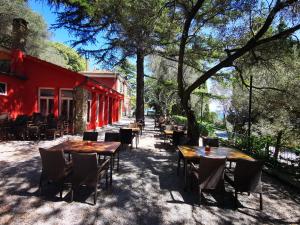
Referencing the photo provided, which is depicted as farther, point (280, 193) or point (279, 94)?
point (279, 94)

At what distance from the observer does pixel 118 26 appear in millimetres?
11859

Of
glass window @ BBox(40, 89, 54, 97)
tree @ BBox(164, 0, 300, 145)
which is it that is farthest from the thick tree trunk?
glass window @ BBox(40, 89, 54, 97)

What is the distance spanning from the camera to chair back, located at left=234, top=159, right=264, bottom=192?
4366 mm

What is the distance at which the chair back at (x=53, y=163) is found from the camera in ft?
14.6

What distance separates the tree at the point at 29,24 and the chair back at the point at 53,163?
18099 mm

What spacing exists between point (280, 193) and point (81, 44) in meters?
14.6

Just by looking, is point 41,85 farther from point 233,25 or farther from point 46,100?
point 233,25

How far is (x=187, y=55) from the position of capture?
46.1ft

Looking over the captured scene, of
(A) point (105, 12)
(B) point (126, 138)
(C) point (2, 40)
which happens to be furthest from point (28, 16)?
(B) point (126, 138)

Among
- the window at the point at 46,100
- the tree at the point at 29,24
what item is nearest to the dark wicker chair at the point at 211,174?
the window at the point at 46,100

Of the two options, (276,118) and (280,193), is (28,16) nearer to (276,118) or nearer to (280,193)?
(276,118)

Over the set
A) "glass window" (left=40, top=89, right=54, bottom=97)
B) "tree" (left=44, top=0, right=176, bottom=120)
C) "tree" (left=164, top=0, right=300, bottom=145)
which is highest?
"tree" (left=44, top=0, right=176, bottom=120)

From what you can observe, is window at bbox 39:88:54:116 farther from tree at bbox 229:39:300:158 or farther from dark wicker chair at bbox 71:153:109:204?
dark wicker chair at bbox 71:153:109:204

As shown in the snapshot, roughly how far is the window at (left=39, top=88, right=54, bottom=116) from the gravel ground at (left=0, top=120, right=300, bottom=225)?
8061 millimetres
